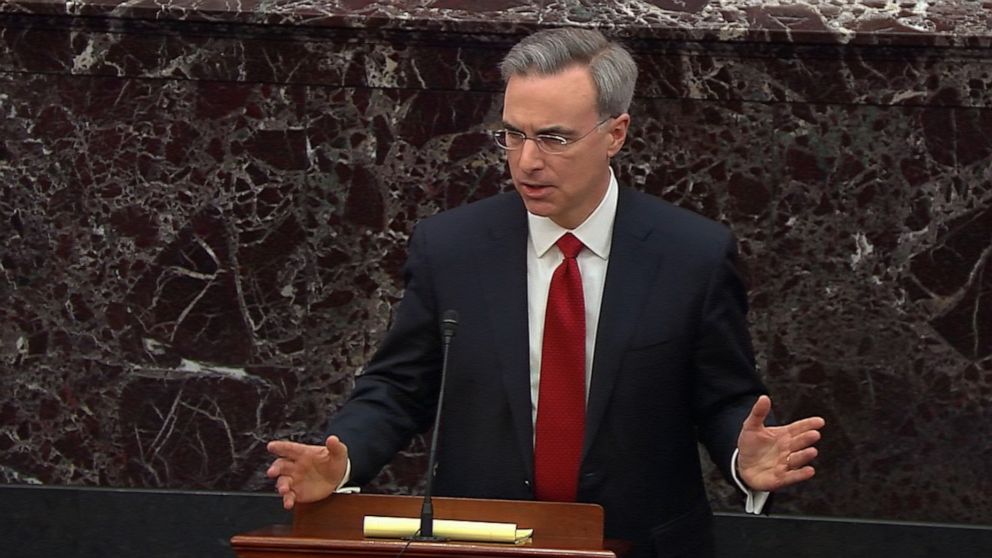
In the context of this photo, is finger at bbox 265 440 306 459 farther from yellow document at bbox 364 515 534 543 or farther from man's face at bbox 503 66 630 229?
man's face at bbox 503 66 630 229

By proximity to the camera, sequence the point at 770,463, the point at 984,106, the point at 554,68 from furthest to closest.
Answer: the point at 984,106 < the point at 554,68 < the point at 770,463

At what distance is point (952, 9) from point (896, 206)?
578 mm

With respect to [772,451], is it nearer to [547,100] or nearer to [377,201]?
[547,100]

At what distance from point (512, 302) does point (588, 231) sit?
0.22m

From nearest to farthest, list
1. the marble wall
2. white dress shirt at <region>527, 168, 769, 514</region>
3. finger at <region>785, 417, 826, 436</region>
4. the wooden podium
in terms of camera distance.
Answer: the wooden podium → finger at <region>785, 417, 826, 436</region> → white dress shirt at <region>527, 168, 769, 514</region> → the marble wall

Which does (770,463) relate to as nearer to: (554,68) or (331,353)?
(554,68)

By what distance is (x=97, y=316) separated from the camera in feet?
16.9

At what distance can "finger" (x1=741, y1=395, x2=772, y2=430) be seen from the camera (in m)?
3.12

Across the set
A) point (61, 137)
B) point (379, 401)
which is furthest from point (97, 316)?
point (379, 401)

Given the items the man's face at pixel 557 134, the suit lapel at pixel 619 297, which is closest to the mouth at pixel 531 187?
the man's face at pixel 557 134

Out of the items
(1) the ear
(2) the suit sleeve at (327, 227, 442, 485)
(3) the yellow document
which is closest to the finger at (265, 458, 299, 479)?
(3) the yellow document

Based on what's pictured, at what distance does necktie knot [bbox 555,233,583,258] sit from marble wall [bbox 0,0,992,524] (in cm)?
142

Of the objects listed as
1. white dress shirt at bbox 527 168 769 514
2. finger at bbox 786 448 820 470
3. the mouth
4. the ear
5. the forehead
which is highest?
the forehead

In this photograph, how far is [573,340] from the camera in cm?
351
